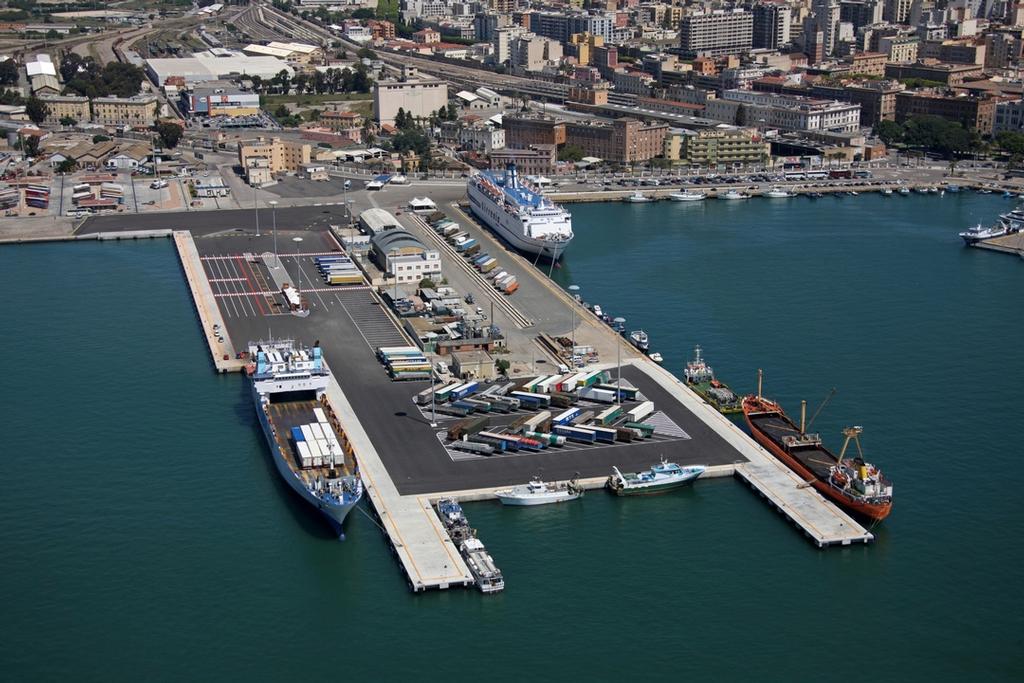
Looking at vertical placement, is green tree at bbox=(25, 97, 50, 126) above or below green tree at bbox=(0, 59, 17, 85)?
below

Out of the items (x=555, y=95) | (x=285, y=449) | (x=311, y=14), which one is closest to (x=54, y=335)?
(x=285, y=449)

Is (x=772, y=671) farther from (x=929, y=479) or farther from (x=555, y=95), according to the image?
(x=555, y=95)

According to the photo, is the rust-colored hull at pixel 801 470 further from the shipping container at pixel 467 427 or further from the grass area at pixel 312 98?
the grass area at pixel 312 98

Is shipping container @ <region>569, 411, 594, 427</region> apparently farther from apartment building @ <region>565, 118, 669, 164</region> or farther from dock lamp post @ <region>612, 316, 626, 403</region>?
apartment building @ <region>565, 118, 669, 164</region>

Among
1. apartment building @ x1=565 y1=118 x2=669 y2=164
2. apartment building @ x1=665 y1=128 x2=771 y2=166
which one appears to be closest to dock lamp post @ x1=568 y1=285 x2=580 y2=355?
apartment building @ x1=565 y1=118 x2=669 y2=164

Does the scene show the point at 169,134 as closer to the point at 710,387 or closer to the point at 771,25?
the point at 710,387

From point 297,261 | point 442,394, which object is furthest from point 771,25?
point 442,394
